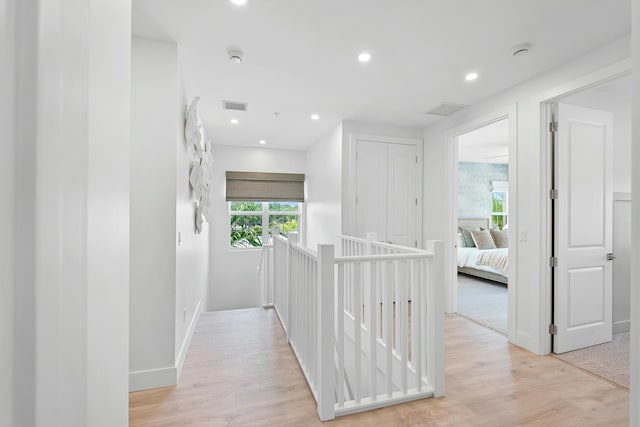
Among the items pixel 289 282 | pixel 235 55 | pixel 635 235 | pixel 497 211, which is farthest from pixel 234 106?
pixel 497 211

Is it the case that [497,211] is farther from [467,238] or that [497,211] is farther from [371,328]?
[371,328]

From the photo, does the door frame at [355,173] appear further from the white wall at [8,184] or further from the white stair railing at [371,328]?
the white wall at [8,184]

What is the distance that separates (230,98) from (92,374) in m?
3.21

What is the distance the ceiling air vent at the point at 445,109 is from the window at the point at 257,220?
309 cm

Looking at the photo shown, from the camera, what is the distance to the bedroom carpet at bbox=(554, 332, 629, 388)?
7.39 ft

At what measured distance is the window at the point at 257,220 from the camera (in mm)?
5586

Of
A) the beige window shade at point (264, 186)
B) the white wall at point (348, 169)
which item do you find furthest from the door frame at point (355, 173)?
the beige window shade at point (264, 186)

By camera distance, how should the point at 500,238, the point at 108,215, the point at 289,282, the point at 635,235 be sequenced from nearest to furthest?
the point at 108,215 → the point at 635,235 → the point at 289,282 → the point at 500,238

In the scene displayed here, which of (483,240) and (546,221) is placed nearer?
(546,221)

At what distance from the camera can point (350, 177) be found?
3855mm

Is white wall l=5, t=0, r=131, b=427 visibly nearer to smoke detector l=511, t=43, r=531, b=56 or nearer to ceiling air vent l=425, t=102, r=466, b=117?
smoke detector l=511, t=43, r=531, b=56

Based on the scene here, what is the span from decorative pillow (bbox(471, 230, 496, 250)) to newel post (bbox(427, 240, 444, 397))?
4.91 metres

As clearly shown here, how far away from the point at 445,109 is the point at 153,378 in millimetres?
3796

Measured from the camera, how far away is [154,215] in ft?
7.02
